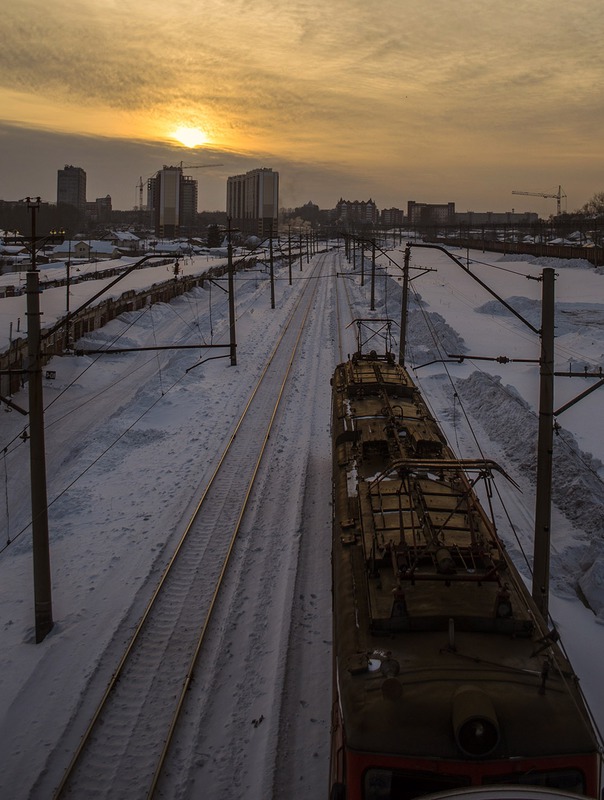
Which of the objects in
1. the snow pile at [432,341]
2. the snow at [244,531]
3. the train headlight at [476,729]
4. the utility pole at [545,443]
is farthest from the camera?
the snow pile at [432,341]

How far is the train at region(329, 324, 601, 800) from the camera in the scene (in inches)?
216

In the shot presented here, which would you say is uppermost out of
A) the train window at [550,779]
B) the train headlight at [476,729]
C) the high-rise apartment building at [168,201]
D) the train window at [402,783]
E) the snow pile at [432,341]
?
the high-rise apartment building at [168,201]

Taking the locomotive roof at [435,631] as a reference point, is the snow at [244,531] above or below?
below

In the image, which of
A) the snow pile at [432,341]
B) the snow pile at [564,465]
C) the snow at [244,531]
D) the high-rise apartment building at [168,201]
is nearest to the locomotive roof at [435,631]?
the snow at [244,531]

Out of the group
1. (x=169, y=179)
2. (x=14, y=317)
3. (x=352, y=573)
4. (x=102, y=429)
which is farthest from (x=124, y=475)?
(x=169, y=179)

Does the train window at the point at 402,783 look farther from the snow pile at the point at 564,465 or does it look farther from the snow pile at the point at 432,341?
the snow pile at the point at 432,341

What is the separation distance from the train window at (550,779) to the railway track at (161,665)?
4.57 metres

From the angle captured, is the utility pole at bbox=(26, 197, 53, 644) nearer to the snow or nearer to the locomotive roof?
the snow

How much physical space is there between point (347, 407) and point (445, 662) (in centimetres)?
889

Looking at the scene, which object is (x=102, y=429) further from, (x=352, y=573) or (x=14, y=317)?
(x=352, y=573)

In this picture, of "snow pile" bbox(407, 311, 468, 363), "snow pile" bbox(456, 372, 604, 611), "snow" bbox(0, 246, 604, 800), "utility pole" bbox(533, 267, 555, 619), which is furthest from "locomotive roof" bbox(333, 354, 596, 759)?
"snow pile" bbox(407, 311, 468, 363)

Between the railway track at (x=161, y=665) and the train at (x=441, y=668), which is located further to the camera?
the railway track at (x=161, y=665)

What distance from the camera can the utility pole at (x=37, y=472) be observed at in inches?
417

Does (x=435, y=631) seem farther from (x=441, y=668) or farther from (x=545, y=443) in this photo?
(x=545, y=443)
